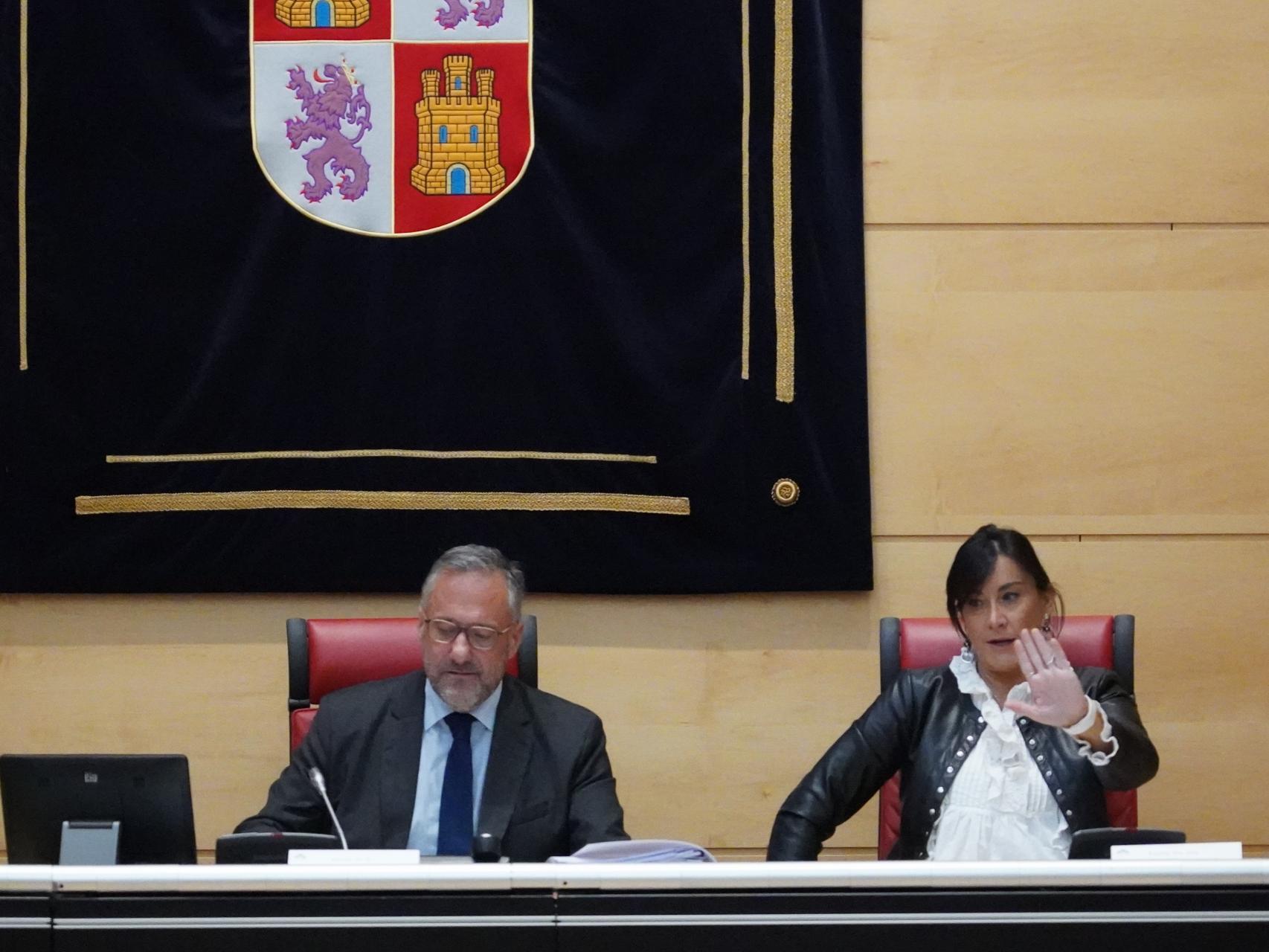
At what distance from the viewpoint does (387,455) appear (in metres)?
3.69

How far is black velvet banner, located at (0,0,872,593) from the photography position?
12.1 ft

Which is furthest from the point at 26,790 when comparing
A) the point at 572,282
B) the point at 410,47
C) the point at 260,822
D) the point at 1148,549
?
the point at 1148,549

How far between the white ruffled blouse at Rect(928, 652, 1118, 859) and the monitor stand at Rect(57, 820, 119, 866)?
1379mm

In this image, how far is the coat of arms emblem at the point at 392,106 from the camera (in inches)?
146

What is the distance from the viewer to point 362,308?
371 centimetres

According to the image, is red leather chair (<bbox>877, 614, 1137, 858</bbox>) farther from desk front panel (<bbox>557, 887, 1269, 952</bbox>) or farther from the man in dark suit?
desk front panel (<bbox>557, 887, 1269, 952</bbox>)

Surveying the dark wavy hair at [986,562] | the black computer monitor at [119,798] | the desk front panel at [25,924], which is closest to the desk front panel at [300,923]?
the desk front panel at [25,924]

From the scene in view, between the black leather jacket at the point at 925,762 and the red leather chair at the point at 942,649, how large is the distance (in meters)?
0.08

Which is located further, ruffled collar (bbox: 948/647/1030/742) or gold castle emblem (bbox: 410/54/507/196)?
gold castle emblem (bbox: 410/54/507/196)

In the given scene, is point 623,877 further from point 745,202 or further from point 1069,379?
point 1069,379

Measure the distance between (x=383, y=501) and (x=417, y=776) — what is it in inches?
37.3

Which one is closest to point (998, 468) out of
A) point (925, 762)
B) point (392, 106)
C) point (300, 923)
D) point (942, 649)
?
point (942, 649)

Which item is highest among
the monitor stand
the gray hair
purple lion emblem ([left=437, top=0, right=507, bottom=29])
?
purple lion emblem ([left=437, top=0, right=507, bottom=29])

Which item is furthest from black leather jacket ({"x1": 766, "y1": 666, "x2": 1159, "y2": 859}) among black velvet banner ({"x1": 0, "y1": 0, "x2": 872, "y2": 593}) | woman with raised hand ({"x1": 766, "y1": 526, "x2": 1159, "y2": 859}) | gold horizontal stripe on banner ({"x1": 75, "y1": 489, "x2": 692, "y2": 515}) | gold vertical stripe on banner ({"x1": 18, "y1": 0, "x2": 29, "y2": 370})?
gold vertical stripe on banner ({"x1": 18, "y1": 0, "x2": 29, "y2": 370})
